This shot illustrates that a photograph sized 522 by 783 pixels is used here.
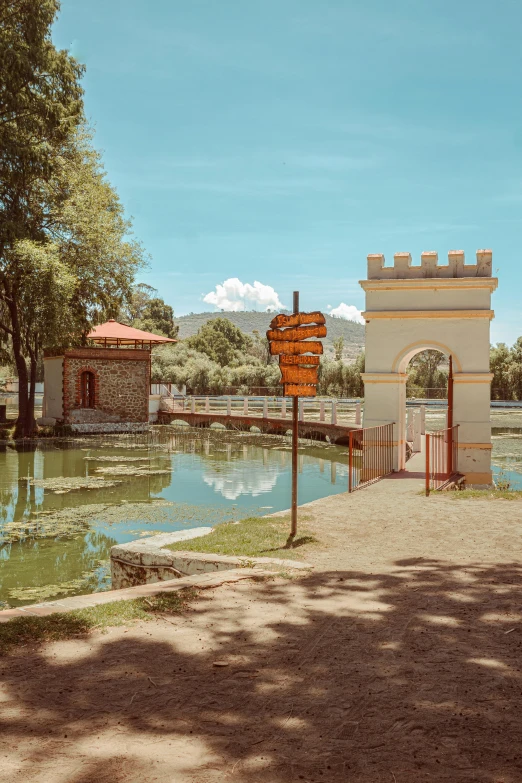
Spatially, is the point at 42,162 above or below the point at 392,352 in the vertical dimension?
above

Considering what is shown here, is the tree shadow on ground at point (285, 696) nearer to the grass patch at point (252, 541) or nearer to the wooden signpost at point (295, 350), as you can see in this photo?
the grass patch at point (252, 541)

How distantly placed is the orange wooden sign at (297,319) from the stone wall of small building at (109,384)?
76.5 feet

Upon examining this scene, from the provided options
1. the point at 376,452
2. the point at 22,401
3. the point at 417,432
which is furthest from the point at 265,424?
the point at 376,452

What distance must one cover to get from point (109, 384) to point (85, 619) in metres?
26.9

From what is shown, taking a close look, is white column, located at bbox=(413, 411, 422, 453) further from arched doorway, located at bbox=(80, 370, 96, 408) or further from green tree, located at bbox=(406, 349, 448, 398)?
green tree, located at bbox=(406, 349, 448, 398)

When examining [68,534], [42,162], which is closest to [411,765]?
[68,534]

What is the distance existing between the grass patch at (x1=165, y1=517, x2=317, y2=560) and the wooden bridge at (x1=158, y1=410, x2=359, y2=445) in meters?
15.8

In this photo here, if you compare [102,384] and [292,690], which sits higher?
[102,384]

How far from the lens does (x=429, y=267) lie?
13438 millimetres

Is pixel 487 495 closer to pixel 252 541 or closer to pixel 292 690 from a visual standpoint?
pixel 252 541

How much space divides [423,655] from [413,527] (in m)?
4.30

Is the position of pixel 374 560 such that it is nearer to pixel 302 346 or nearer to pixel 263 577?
pixel 263 577

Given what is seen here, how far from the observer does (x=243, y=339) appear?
82312mm

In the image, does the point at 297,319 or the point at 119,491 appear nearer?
the point at 297,319
